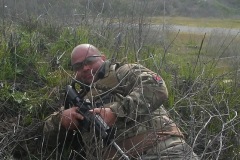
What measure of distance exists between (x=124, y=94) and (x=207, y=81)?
4.41 ft

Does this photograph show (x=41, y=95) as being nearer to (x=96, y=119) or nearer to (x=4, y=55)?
Answer: (x=4, y=55)

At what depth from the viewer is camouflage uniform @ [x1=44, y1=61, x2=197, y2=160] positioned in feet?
10.4

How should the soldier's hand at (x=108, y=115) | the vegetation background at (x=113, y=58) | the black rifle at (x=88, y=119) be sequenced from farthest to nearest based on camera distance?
the vegetation background at (x=113, y=58), the soldier's hand at (x=108, y=115), the black rifle at (x=88, y=119)

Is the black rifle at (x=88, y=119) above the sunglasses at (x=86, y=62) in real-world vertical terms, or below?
below

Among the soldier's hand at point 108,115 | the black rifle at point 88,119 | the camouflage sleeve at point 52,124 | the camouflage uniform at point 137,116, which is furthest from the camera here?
the camouflage sleeve at point 52,124

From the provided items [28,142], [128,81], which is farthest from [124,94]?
[28,142]

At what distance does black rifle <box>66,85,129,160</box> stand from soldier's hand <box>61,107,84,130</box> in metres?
Result: 0.04

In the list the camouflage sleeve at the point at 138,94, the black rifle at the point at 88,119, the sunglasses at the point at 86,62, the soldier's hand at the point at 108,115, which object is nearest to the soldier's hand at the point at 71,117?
the black rifle at the point at 88,119

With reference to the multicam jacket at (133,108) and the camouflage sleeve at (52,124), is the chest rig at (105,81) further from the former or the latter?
the camouflage sleeve at (52,124)

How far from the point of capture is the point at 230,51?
598 centimetres

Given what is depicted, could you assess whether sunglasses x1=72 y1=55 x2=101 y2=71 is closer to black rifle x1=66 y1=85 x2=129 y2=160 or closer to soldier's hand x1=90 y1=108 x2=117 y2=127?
black rifle x1=66 y1=85 x2=129 y2=160

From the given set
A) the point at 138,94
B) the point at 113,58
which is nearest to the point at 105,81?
the point at 138,94

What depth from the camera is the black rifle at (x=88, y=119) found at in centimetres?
292

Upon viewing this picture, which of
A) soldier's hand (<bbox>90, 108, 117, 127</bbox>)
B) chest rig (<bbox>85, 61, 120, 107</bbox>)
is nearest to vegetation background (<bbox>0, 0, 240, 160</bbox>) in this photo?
chest rig (<bbox>85, 61, 120, 107</bbox>)
